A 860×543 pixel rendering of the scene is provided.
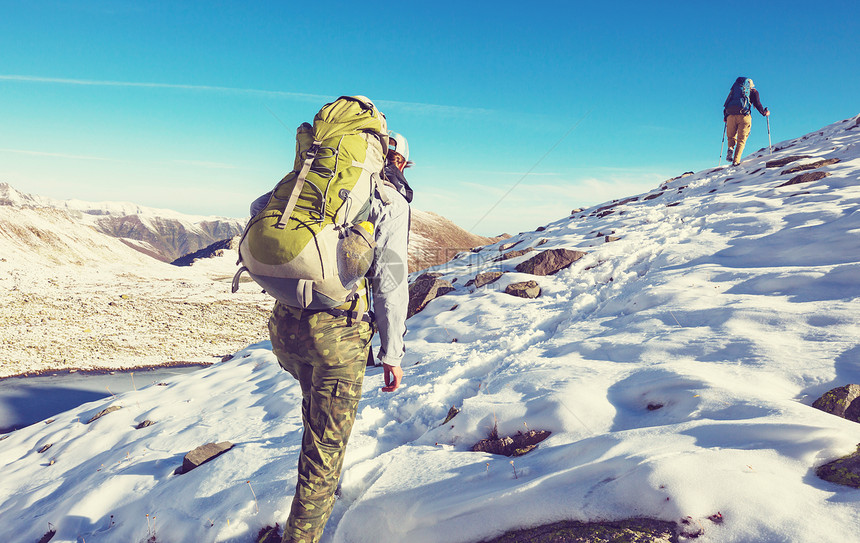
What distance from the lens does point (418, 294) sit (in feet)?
34.1

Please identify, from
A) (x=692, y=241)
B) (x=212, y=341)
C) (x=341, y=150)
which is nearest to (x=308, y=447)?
(x=341, y=150)

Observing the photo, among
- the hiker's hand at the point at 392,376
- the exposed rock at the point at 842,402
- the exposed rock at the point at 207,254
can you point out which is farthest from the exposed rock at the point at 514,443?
the exposed rock at the point at 207,254

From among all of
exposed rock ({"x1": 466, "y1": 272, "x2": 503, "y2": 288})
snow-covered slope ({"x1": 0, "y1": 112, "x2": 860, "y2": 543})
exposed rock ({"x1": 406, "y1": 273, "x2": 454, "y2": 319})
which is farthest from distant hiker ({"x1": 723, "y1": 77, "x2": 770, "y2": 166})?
exposed rock ({"x1": 406, "y1": 273, "x2": 454, "y2": 319})

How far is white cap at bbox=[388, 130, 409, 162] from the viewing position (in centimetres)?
316

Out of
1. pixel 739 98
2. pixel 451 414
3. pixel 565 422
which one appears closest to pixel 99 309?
pixel 451 414

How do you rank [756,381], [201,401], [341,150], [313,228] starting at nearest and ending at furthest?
[313,228] → [341,150] → [756,381] → [201,401]

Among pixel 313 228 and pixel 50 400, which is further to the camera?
pixel 50 400

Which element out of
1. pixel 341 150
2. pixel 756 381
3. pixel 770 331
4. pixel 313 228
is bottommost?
pixel 756 381

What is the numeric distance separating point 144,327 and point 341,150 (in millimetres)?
18869

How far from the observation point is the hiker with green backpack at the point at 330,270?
235 cm

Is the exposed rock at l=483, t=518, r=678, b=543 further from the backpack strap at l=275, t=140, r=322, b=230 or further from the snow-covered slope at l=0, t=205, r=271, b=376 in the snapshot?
the snow-covered slope at l=0, t=205, r=271, b=376

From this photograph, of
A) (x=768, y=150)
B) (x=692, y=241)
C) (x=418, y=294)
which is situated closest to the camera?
(x=692, y=241)

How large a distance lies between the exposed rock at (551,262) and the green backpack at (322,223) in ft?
25.3

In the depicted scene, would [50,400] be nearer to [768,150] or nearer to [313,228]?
[313,228]
